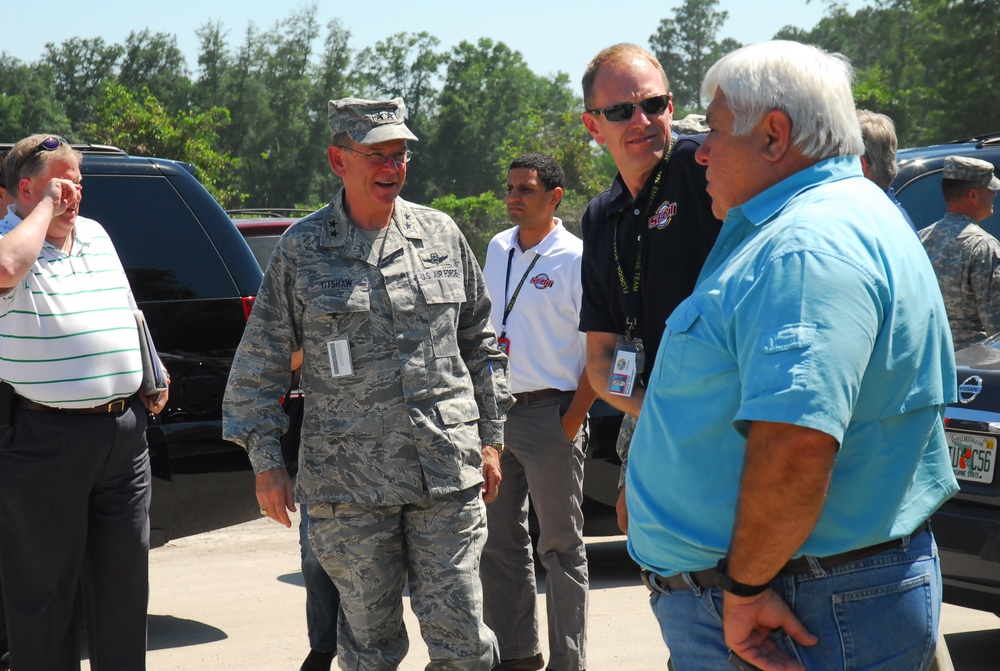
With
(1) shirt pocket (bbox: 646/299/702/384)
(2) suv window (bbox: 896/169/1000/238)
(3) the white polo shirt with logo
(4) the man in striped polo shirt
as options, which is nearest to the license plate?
(3) the white polo shirt with logo

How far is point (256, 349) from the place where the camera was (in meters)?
3.77

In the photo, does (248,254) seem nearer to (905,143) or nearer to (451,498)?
(451,498)

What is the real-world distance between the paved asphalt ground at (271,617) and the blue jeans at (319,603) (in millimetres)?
390

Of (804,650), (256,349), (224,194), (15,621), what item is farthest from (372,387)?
(224,194)

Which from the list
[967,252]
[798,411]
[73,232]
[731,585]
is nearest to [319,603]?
[73,232]

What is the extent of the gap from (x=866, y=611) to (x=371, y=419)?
6.45ft

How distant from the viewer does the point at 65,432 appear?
3.85 meters

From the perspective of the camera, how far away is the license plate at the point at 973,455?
4172mm

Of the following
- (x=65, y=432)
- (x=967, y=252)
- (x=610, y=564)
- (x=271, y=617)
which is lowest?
(x=610, y=564)

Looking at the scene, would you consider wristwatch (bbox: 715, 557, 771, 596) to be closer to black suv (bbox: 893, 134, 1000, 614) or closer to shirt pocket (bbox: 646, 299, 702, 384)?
shirt pocket (bbox: 646, 299, 702, 384)

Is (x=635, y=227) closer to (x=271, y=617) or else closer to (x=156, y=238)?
(x=156, y=238)

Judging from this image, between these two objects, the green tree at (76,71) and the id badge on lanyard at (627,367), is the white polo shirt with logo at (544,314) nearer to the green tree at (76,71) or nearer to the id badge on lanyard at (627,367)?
the id badge on lanyard at (627,367)

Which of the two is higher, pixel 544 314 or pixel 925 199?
pixel 925 199

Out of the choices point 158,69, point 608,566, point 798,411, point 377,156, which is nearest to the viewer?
point 798,411
